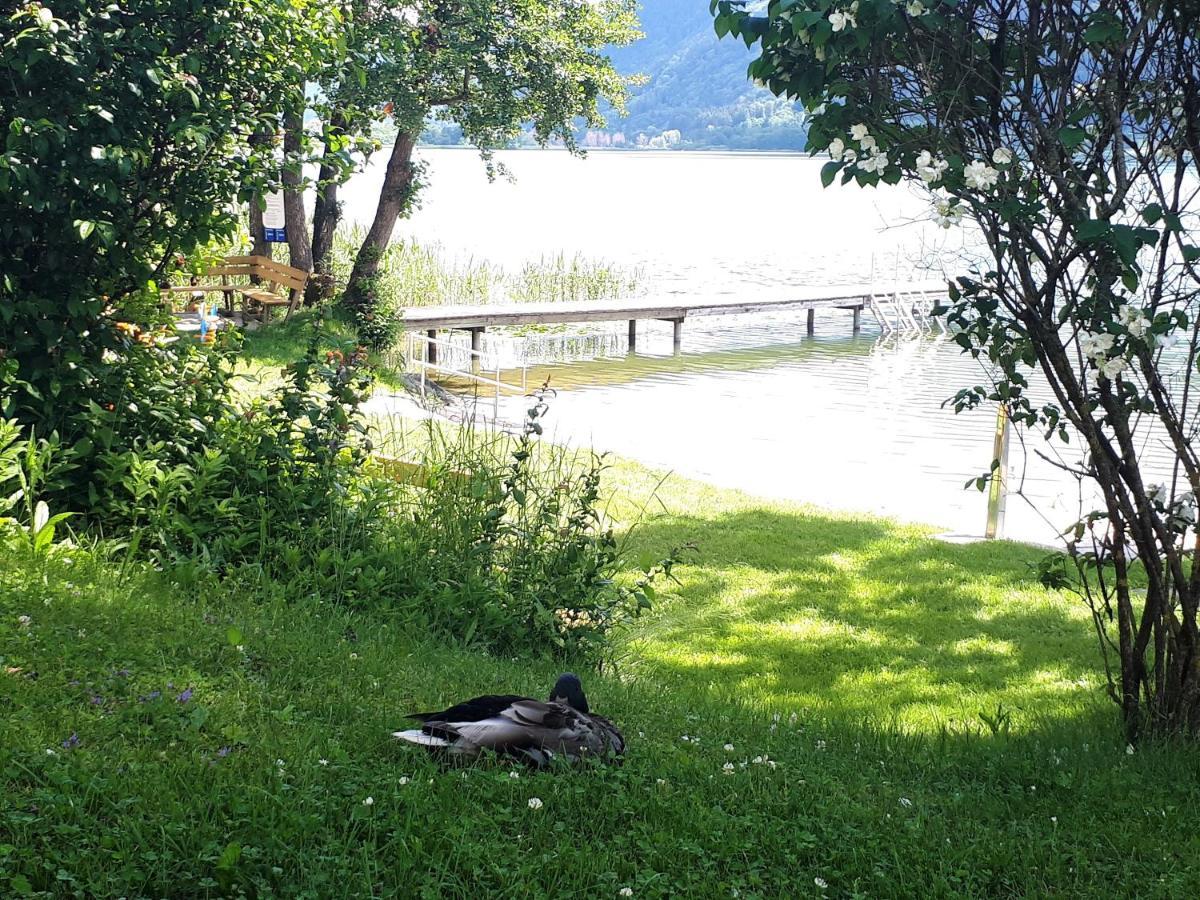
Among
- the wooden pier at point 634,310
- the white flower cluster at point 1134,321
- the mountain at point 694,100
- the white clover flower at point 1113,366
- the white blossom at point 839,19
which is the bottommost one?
the wooden pier at point 634,310

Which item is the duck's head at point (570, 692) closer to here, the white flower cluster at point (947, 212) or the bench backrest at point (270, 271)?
the white flower cluster at point (947, 212)

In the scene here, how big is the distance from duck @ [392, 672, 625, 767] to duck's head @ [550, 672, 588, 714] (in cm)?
8

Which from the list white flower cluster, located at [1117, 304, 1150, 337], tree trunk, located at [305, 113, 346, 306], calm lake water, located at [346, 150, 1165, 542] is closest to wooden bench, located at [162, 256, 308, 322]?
tree trunk, located at [305, 113, 346, 306]

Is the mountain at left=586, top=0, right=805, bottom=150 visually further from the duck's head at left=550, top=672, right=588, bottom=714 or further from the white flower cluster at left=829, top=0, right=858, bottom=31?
the duck's head at left=550, top=672, right=588, bottom=714

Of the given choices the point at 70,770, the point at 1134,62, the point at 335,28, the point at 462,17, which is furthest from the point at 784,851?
the point at 462,17

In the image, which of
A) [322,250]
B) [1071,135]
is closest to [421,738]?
[1071,135]

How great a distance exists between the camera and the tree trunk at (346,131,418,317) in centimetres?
1970

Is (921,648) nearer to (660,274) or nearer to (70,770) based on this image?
(70,770)

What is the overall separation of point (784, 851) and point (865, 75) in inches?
101

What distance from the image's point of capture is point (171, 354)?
5.64 meters

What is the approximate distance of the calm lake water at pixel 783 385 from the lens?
1181 cm

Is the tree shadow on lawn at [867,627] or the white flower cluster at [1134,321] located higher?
the white flower cluster at [1134,321]

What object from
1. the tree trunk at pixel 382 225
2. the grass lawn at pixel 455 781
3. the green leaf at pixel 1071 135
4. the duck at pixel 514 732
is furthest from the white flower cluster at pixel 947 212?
the tree trunk at pixel 382 225

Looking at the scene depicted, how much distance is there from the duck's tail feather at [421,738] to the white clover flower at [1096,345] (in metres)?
2.38
